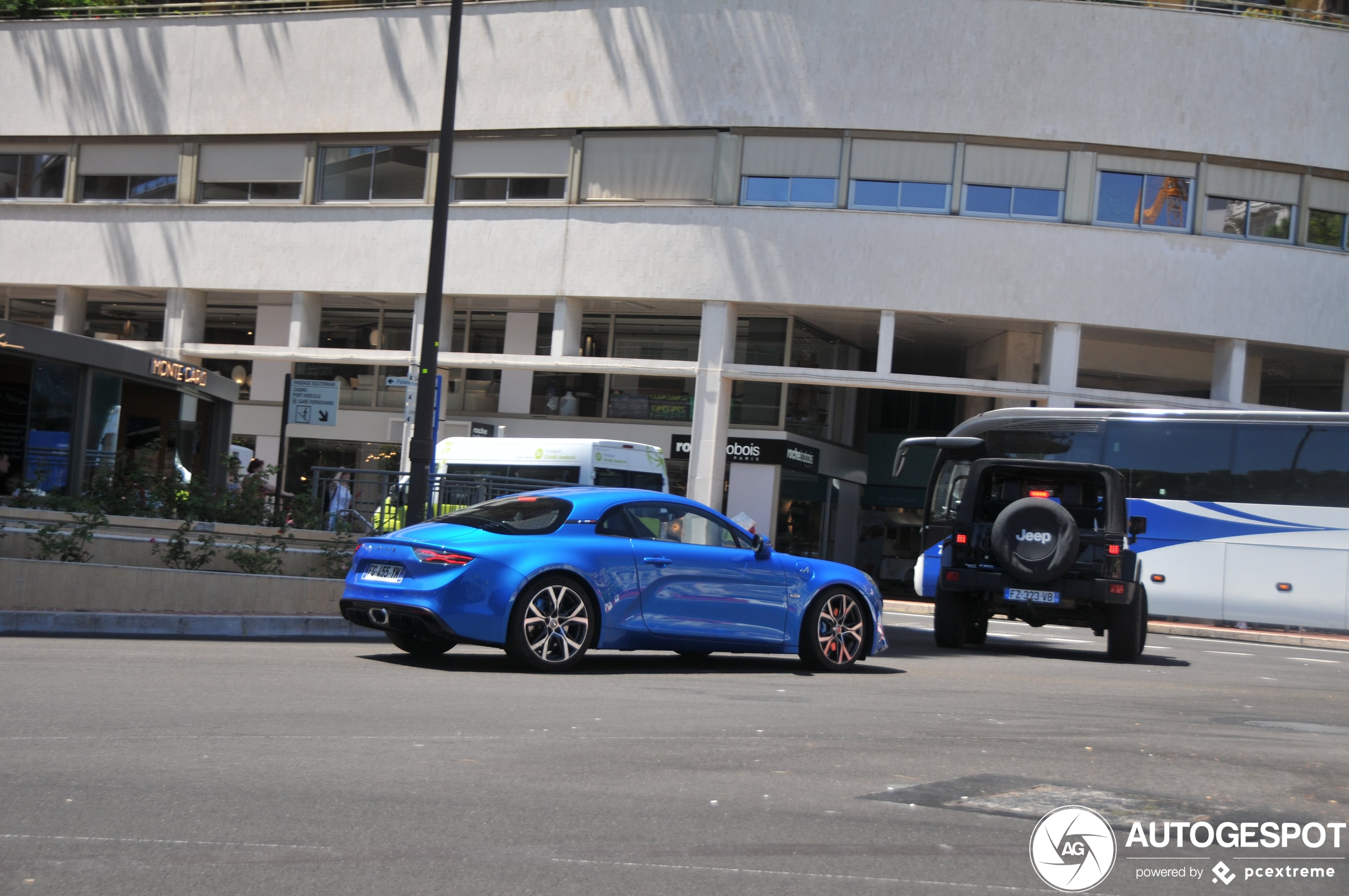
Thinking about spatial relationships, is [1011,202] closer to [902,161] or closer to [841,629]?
[902,161]

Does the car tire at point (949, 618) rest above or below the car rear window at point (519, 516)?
below

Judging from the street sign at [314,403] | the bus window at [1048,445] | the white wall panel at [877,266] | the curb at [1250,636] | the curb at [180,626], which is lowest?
the curb at [1250,636]

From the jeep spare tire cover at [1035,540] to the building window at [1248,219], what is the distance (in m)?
17.9

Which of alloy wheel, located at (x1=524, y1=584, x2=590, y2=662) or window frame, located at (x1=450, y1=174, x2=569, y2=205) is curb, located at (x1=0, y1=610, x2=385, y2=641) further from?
window frame, located at (x1=450, y1=174, x2=569, y2=205)

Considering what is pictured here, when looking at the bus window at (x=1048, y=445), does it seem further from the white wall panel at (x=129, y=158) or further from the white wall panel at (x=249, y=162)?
the white wall panel at (x=129, y=158)

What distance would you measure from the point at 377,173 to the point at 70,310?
9.48 m

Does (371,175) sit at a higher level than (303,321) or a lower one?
higher

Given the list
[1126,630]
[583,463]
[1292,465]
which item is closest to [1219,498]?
[1292,465]

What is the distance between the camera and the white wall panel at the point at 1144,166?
100.0 ft

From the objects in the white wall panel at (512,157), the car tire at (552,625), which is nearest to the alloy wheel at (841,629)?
the car tire at (552,625)

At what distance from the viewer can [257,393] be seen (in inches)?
1463

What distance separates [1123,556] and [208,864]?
12.5 m

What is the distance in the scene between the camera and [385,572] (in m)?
10.5

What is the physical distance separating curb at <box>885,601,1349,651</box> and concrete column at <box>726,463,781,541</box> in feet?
23.2
